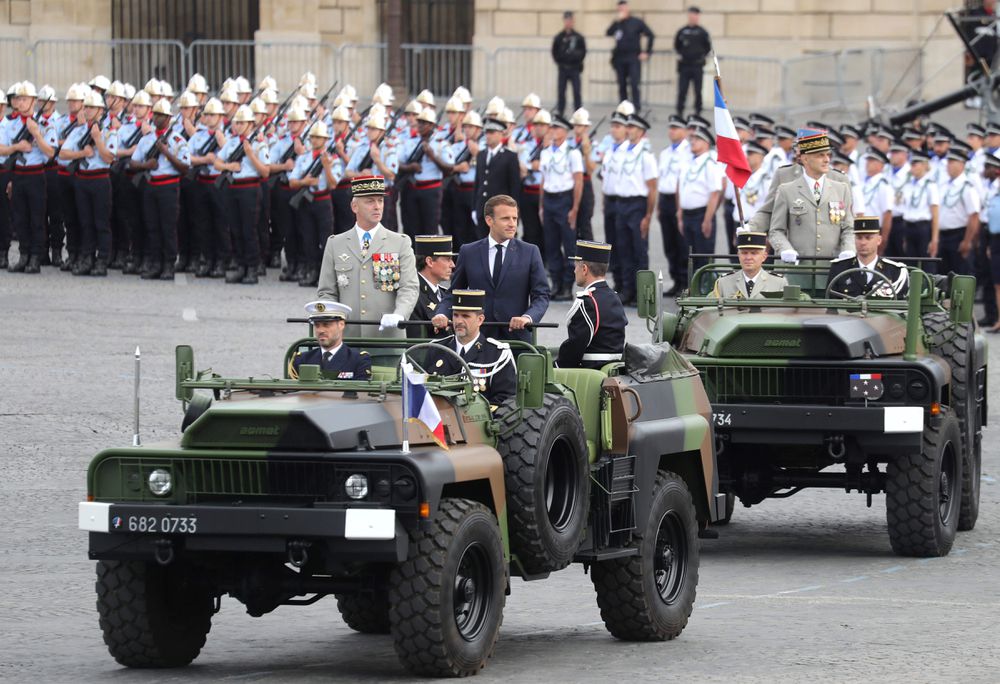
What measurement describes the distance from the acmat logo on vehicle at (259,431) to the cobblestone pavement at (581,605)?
97cm

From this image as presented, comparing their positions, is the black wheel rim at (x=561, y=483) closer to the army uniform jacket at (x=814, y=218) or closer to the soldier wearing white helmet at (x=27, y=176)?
the army uniform jacket at (x=814, y=218)

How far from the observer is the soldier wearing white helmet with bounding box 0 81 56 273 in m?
25.6

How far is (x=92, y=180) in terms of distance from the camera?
25547mm

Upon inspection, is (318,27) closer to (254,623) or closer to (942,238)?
(942,238)

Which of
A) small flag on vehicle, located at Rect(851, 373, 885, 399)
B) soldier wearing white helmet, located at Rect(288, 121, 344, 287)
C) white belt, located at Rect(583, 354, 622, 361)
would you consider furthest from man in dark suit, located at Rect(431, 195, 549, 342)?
soldier wearing white helmet, located at Rect(288, 121, 344, 287)

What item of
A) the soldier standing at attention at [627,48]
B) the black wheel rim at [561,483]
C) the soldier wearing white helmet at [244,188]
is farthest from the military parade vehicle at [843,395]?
the soldier standing at attention at [627,48]

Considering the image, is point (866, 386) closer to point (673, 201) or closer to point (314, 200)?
point (673, 201)

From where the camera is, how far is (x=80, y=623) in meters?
10.3

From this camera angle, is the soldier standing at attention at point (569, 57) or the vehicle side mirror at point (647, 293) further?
the soldier standing at attention at point (569, 57)

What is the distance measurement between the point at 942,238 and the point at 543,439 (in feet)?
49.6

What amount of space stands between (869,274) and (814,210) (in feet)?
5.16

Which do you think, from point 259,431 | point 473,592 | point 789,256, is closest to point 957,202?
point 789,256

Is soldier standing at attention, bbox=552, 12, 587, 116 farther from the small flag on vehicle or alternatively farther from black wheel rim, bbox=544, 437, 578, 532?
black wheel rim, bbox=544, 437, 578, 532

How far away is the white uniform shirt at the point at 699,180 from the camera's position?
2403cm
